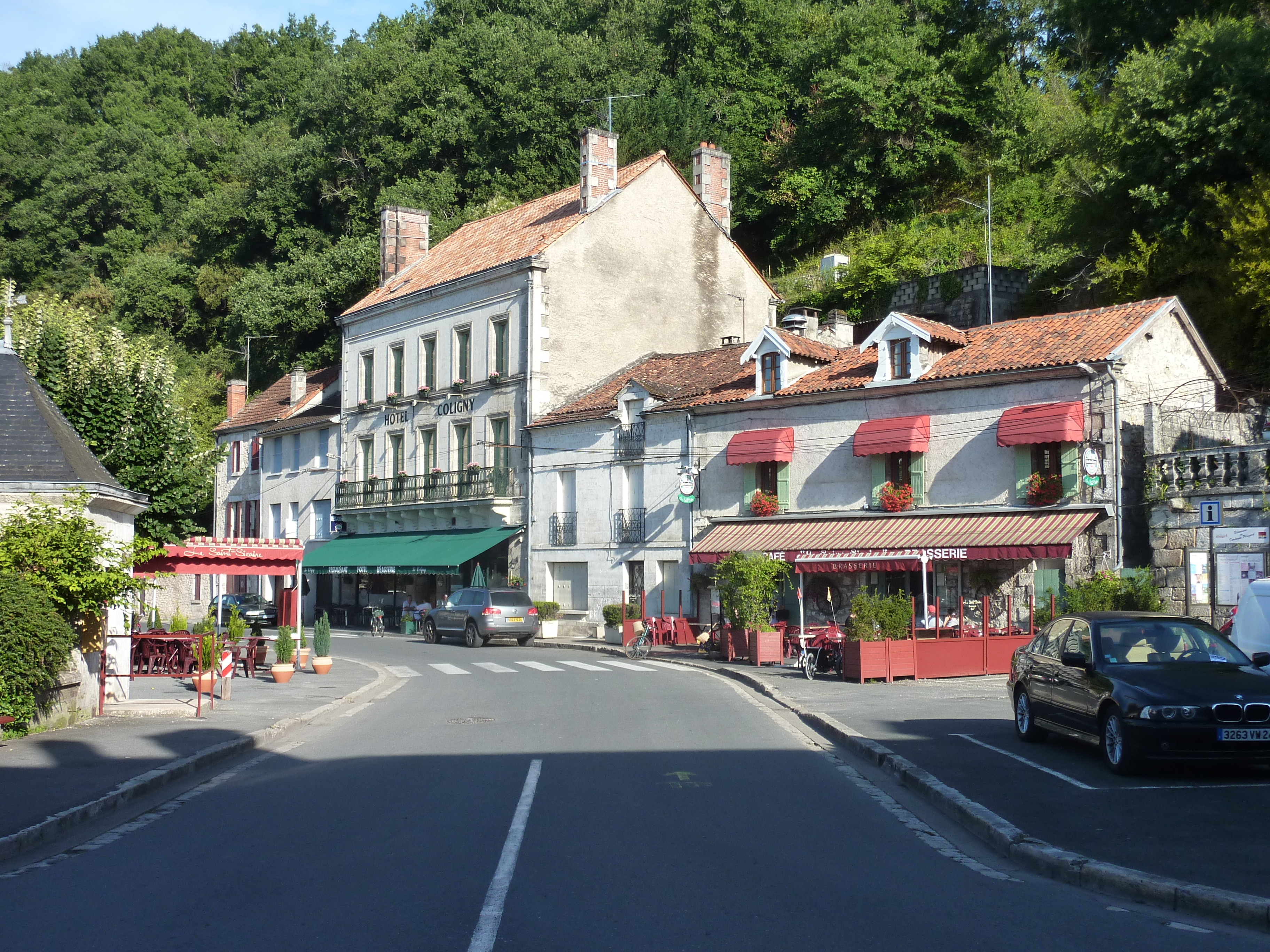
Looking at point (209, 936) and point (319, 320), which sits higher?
point (319, 320)

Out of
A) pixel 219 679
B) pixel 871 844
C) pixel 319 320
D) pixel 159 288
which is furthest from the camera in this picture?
pixel 159 288

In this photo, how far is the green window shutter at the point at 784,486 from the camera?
108 feet

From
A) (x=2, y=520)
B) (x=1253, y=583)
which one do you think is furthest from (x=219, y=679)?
(x=1253, y=583)

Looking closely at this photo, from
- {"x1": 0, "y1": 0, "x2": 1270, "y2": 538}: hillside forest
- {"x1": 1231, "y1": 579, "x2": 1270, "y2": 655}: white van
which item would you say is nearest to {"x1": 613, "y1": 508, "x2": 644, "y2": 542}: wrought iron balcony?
{"x1": 0, "y1": 0, "x2": 1270, "y2": 538}: hillside forest

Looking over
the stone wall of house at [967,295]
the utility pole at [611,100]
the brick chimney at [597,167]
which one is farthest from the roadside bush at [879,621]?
the utility pole at [611,100]

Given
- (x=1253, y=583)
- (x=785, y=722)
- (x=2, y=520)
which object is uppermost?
(x=2, y=520)

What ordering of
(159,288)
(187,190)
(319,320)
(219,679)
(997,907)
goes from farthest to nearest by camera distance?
(187,190), (159,288), (319,320), (219,679), (997,907)

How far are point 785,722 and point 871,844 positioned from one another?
7.86 m

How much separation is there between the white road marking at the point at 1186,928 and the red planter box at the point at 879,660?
15.2m

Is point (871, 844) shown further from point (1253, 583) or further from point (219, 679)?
point (219, 679)

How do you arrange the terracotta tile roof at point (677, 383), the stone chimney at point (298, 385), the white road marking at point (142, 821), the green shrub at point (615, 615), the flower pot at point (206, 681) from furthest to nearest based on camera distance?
the stone chimney at point (298, 385)
the green shrub at point (615, 615)
the terracotta tile roof at point (677, 383)
the flower pot at point (206, 681)
the white road marking at point (142, 821)

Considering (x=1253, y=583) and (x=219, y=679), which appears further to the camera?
(x=219, y=679)

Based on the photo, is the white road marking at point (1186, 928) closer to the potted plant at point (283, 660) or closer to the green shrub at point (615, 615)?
the potted plant at point (283, 660)

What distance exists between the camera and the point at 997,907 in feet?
Result: 22.3
